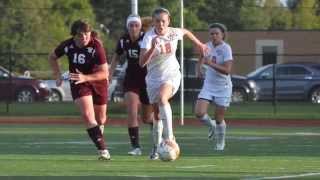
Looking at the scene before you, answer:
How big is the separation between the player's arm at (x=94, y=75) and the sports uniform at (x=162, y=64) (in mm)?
619

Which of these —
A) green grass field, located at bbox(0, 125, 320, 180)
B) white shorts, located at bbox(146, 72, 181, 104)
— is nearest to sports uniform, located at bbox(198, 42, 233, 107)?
green grass field, located at bbox(0, 125, 320, 180)

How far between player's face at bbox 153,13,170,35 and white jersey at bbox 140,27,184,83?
68 millimetres

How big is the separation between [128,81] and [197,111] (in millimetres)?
2086

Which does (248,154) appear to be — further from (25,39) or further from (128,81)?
(25,39)

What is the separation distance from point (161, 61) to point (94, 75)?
92 cm

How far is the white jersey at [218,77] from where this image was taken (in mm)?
16500

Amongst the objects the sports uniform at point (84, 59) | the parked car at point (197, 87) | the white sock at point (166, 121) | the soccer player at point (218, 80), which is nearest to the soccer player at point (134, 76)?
the sports uniform at point (84, 59)

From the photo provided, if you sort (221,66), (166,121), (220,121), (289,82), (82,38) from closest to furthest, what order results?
(166,121), (82,38), (221,66), (220,121), (289,82)

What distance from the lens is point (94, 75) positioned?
1420 cm

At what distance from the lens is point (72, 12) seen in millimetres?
75125

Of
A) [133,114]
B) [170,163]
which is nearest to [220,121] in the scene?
[133,114]

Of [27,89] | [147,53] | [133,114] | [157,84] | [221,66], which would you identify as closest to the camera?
[147,53]

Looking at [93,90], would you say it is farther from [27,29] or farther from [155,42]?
[27,29]

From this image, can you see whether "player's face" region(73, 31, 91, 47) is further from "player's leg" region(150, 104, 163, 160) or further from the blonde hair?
"player's leg" region(150, 104, 163, 160)
